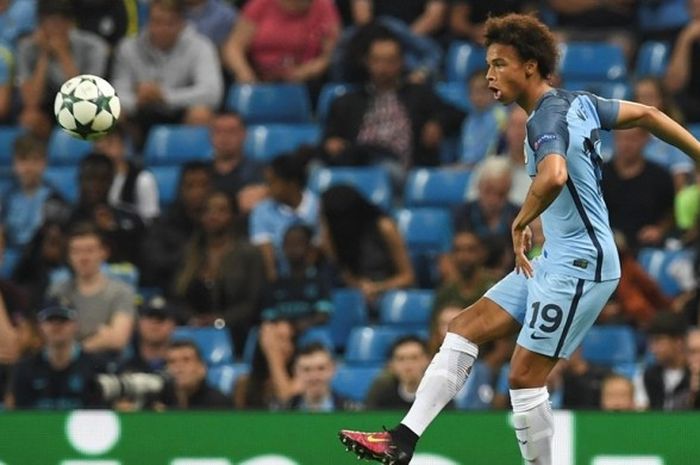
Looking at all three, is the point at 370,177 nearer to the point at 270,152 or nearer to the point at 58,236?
the point at 270,152

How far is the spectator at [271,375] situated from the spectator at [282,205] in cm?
99

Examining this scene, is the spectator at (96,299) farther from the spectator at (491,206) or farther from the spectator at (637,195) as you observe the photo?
the spectator at (637,195)

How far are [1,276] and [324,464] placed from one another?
430 cm

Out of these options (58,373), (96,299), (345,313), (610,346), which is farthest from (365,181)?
(58,373)

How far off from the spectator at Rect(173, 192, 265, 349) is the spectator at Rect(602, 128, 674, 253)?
7.43 ft

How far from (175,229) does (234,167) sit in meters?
0.64

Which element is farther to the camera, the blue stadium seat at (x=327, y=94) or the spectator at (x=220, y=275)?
the blue stadium seat at (x=327, y=94)

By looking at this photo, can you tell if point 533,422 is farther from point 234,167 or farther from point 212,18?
point 212,18

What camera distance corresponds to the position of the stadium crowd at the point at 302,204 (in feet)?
35.4

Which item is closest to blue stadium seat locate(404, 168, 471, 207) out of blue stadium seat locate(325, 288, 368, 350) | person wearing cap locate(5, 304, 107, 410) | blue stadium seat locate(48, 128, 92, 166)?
blue stadium seat locate(325, 288, 368, 350)

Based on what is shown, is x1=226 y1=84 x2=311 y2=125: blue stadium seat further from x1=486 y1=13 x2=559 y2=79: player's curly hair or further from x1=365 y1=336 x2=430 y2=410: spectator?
x1=486 y1=13 x2=559 y2=79: player's curly hair

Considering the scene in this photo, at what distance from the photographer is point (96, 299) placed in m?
11.6

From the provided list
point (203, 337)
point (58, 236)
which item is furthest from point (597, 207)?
point (58, 236)

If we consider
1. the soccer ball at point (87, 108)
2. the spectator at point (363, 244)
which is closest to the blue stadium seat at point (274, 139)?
the spectator at point (363, 244)
